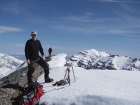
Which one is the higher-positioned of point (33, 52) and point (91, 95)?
point (33, 52)

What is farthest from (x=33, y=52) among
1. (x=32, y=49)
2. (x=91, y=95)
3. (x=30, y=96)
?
(x=91, y=95)

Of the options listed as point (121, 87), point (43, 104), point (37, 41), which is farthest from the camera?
point (37, 41)

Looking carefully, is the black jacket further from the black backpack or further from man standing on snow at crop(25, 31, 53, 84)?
the black backpack

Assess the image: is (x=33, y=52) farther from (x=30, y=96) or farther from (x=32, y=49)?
(x=30, y=96)

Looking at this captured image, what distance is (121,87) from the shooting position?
39.0ft

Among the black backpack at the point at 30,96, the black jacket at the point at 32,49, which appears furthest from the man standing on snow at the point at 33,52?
the black backpack at the point at 30,96

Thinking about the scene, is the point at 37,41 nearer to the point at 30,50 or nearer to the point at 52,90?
the point at 30,50

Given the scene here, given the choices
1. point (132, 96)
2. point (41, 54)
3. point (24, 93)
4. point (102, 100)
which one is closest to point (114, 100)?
point (102, 100)

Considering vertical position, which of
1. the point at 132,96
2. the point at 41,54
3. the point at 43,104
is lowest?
the point at 43,104

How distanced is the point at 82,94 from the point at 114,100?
74.7 inches

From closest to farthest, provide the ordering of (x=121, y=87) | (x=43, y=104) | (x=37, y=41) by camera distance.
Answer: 1. (x=43, y=104)
2. (x=121, y=87)
3. (x=37, y=41)

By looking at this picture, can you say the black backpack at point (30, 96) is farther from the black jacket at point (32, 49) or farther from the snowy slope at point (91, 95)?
the black jacket at point (32, 49)

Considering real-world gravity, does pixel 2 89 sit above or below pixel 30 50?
below

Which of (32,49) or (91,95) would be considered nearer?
(91,95)
